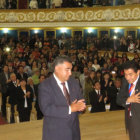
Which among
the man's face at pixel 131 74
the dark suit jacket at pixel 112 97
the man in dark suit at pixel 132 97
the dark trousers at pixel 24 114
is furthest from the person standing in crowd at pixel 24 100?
the man's face at pixel 131 74

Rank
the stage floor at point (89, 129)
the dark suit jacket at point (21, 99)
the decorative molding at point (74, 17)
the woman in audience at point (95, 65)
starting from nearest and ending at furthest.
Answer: the stage floor at point (89, 129)
the dark suit jacket at point (21, 99)
the woman in audience at point (95, 65)
the decorative molding at point (74, 17)

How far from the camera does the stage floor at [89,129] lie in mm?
5016

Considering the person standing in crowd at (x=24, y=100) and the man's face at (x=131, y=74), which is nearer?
the man's face at (x=131, y=74)

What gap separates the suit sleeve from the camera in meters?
2.77

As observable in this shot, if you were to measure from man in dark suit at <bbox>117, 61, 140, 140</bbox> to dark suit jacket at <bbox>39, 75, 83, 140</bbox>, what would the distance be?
0.75 meters

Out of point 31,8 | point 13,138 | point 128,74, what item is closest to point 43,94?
point 128,74

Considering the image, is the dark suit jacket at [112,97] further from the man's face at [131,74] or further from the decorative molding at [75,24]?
the decorative molding at [75,24]

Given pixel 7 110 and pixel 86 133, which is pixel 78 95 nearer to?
pixel 86 133

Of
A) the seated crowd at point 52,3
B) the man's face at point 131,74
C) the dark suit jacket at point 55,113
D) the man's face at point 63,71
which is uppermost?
the seated crowd at point 52,3

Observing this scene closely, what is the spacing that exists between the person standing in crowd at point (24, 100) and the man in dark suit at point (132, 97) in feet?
10.7

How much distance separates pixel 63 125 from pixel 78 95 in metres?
0.37

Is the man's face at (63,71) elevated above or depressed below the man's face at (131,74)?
above

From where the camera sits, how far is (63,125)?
2.88 m

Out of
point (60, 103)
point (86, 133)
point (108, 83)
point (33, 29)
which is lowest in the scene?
point (86, 133)
